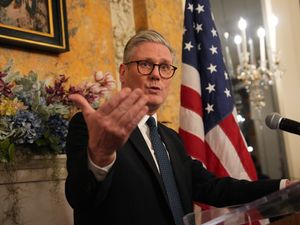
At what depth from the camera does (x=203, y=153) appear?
2781 mm

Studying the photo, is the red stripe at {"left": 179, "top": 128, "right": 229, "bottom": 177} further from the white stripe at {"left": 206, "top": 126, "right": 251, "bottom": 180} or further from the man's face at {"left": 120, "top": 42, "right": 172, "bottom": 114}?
the man's face at {"left": 120, "top": 42, "right": 172, "bottom": 114}

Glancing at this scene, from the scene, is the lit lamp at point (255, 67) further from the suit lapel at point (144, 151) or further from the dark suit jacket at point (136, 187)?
the suit lapel at point (144, 151)

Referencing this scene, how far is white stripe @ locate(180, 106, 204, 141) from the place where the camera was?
9.20ft

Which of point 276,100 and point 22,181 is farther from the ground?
point 276,100

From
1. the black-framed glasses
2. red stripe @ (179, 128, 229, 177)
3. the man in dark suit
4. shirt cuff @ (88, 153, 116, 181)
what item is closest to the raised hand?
the man in dark suit

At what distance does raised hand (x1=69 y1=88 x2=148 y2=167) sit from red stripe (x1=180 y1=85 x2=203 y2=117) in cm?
167

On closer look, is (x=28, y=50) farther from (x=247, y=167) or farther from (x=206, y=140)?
(x=247, y=167)

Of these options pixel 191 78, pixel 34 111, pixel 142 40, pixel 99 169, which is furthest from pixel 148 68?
pixel 99 169

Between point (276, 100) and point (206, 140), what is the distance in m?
3.64

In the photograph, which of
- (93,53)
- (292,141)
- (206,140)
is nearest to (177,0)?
(93,53)

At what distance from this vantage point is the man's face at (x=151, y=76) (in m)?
2.11

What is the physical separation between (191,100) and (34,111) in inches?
43.7

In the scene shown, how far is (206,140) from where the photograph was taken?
9.34 ft

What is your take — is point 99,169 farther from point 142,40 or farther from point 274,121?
point 142,40
